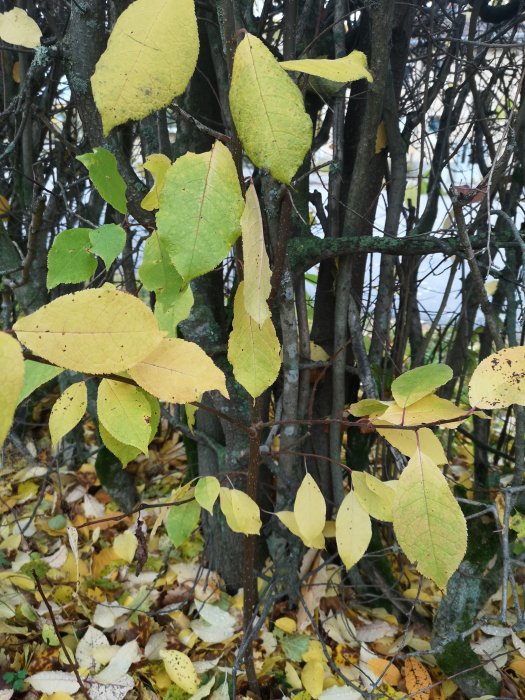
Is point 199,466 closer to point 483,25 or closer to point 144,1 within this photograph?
point 144,1

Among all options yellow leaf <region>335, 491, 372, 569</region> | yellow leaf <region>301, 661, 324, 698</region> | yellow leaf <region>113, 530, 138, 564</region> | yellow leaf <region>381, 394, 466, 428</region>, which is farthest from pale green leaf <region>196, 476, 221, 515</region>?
yellow leaf <region>113, 530, 138, 564</region>

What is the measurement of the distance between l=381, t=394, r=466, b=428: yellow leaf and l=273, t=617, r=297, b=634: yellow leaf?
73cm

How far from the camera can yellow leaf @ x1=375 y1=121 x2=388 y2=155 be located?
3.44ft

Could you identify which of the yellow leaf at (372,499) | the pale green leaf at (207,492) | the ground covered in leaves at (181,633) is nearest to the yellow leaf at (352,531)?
the yellow leaf at (372,499)

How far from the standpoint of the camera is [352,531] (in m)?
0.70

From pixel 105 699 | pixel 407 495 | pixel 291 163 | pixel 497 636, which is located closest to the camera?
pixel 291 163

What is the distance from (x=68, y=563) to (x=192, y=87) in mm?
1099

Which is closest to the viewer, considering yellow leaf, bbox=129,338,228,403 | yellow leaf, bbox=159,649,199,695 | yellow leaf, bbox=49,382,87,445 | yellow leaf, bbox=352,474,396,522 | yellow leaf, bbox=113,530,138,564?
yellow leaf, bbox=129,338,228,403

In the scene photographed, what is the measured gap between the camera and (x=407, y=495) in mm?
481

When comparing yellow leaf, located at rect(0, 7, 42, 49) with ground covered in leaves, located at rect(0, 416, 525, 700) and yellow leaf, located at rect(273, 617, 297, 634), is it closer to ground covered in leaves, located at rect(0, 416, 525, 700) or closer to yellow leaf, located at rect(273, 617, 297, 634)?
ground covered in leaves, located at rect(0, 416, 525, 700)

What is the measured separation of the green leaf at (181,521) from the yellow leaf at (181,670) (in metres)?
0.31

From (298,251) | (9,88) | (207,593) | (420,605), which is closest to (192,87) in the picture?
(298,251)

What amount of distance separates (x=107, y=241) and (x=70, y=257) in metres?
0.06

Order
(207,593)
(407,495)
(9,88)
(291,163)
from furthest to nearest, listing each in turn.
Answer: (9,88), (207,593), (407,495), (291,163)
